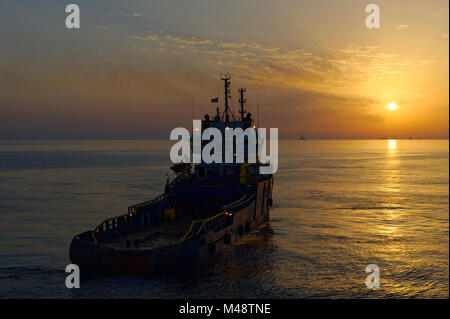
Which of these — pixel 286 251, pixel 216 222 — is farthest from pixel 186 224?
pixel 286 251

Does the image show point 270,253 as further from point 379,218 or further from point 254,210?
point 379,218

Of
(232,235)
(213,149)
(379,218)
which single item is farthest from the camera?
(379,218)

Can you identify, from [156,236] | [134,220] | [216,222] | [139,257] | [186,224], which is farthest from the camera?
[186,224]

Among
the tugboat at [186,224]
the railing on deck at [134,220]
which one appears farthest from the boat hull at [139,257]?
the railing on deck at [134,220]

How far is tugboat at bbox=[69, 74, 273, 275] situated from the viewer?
24.8 m

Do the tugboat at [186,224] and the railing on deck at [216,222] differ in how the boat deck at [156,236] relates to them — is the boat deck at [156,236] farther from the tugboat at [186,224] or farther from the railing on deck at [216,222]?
the railing on deck at [216,222]

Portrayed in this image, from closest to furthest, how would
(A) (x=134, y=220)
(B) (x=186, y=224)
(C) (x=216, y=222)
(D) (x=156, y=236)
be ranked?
(D) (x=156, y=236) < (C) (x=216, y=222) < (A) (x=134, y=220) < (B) (x=186, y=224)

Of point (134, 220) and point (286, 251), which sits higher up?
point (134, 220)

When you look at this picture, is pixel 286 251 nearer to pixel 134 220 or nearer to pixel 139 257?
pixel 134 220

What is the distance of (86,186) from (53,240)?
47582mm

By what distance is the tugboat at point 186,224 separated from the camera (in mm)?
24842

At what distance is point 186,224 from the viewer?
33.6 meters

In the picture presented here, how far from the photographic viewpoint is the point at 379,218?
5084 centimetres
